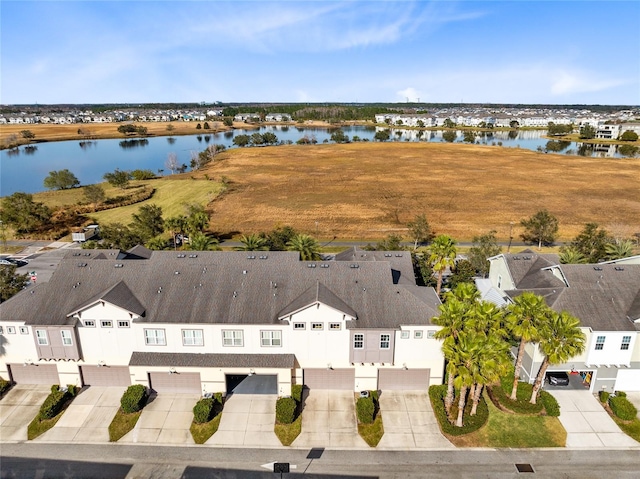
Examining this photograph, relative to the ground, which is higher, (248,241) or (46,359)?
(248,241)

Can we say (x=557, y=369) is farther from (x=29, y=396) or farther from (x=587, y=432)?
(x=29, y=396)

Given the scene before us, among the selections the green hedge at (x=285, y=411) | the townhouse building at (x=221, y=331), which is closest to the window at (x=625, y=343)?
the townhouse building at (x=221, y=331)

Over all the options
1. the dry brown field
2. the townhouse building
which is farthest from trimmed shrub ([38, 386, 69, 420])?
the dry brown field

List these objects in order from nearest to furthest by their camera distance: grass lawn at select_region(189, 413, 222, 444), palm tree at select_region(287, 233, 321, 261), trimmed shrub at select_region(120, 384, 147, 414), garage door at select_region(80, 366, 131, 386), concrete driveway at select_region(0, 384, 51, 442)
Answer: grass lawn at select_region(189, 413, 222, 444), concrete driveway at select_region(0, 384, 51, 442), trimmed shrub at select_region(120, 384, 147, 414), garage door at select_region(80, 366, 131, 386), palm tree at select_region(287, 233, 321, 261)

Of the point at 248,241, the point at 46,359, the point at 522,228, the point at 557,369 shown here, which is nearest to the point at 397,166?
the point at 522,228

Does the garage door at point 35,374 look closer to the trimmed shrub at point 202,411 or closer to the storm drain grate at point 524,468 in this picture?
the trimmed shrub at point 202,411

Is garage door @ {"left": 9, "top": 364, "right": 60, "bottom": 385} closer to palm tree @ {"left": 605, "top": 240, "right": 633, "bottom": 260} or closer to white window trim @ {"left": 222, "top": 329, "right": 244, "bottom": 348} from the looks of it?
white window trim @ {"left": 222, "top": 329, "right": 244, "bottom": 348}

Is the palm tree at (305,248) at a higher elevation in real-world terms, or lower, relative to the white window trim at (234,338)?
higher
